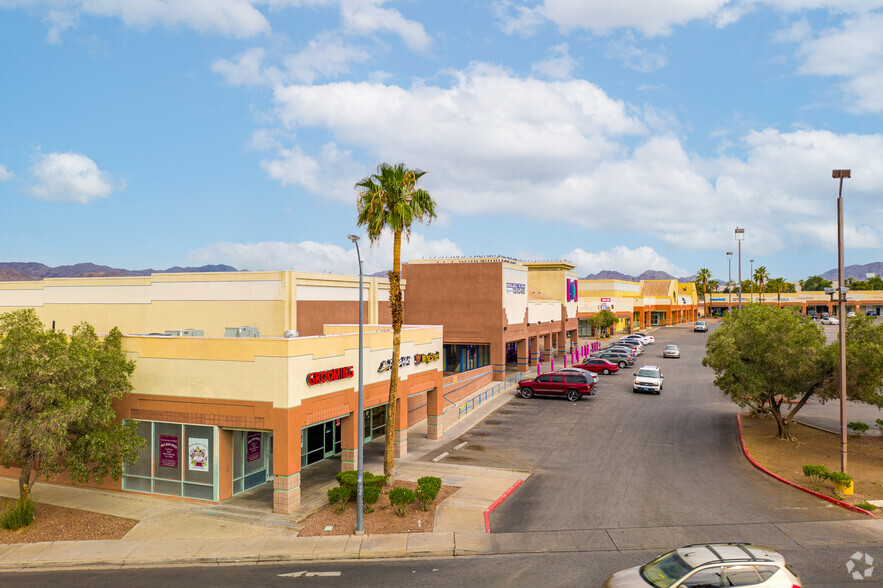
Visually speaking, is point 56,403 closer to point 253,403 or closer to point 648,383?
point 253,403

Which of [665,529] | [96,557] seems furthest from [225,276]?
[665,529]

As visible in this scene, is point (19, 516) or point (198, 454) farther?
point (198, 454)

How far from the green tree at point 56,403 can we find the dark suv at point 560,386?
28285mm

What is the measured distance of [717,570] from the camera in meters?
11.5

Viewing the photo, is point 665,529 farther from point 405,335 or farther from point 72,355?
point 72,355

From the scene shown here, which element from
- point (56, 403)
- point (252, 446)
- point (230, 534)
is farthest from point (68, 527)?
point (252, 446)

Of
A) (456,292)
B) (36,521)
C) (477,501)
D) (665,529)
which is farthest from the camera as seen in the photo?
(456,292)

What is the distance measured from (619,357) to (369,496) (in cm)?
4357

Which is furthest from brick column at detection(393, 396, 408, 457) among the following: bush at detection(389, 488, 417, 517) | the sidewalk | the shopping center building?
bush at detection(389, 488, 417, 517)

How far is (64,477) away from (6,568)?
26.3 feet

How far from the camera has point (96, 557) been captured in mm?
16797

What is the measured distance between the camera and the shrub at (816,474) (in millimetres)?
21500

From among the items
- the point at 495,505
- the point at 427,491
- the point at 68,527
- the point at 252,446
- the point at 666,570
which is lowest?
the point at 68,527

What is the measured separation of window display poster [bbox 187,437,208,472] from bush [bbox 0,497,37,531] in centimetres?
499
